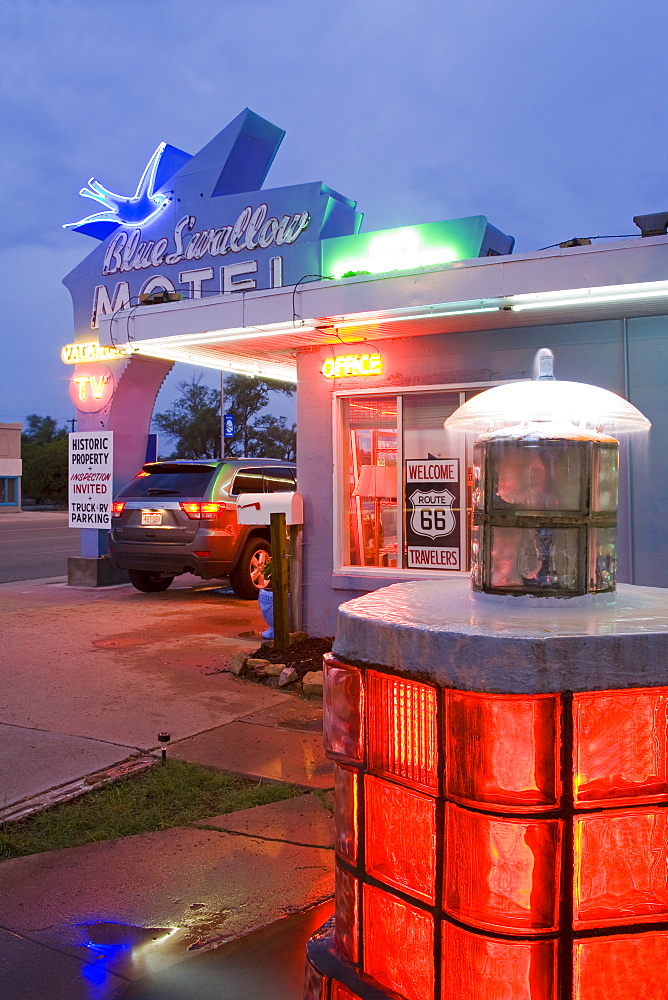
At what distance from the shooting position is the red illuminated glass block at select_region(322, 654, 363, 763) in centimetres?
201

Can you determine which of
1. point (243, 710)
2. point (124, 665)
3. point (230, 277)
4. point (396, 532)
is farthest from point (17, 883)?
point (230, 277)

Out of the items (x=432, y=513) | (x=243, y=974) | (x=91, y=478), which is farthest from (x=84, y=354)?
(x=243, y=974)

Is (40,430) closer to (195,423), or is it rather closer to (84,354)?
(195,423)

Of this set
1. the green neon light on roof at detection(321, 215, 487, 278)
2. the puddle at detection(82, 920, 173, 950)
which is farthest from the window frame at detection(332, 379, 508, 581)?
the puddle at detection(82, 920, 173, 950)

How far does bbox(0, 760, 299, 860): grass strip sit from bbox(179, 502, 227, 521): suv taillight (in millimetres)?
6213

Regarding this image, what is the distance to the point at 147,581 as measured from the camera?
13141mm

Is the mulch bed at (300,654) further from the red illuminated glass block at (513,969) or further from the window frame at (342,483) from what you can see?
the red illuminated glass block at (513,969)

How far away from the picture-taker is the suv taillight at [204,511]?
11.4 metres

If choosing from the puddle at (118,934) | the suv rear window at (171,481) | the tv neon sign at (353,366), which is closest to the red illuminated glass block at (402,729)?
the puddle at (118,934)

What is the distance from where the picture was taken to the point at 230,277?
494 inches

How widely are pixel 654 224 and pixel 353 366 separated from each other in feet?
10.8

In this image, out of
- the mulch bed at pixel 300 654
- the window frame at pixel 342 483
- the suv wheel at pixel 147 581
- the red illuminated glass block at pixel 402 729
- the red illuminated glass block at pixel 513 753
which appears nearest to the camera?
the red illuminated glass block at pixel 513 753

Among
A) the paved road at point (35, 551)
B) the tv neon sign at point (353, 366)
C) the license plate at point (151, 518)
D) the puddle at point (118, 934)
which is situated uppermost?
the tv neon sign at point (353, 366)

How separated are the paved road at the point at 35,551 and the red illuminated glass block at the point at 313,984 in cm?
1411
